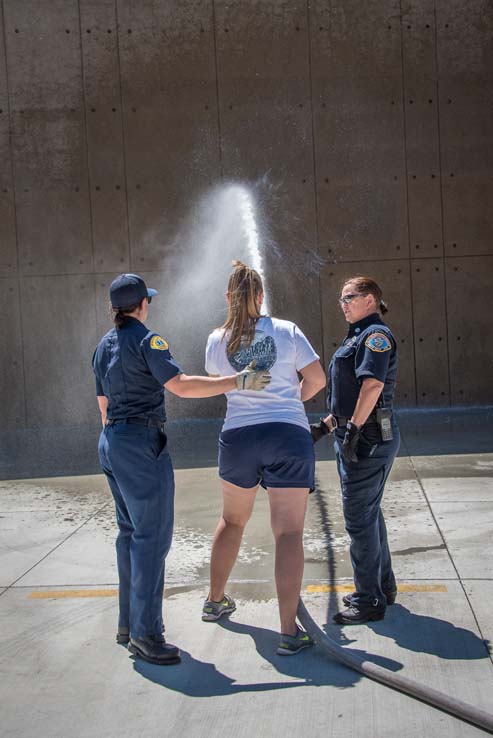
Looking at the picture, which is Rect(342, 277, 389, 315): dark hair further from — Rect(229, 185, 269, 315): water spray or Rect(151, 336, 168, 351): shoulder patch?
Rect(229, 185, 269, 315): water spray

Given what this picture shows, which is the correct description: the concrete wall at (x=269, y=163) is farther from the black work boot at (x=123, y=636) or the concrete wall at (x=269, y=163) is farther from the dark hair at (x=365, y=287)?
the black work boot at (x=123, y=636)

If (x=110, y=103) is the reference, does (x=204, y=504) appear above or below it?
below

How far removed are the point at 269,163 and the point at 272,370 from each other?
7.83m

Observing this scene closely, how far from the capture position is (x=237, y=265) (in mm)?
3826

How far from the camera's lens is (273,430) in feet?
12.0

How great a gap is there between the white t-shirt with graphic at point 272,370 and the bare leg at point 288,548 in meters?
0.32

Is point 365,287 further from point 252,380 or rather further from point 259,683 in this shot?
point 259,683

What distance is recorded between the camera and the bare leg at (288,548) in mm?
3588

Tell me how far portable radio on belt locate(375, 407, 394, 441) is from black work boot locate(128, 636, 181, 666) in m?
1.32

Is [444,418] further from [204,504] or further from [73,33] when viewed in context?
[73,33]

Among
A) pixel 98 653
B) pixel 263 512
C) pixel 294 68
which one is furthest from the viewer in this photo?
pixel 294 68

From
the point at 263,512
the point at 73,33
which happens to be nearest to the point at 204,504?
the point at 263,512

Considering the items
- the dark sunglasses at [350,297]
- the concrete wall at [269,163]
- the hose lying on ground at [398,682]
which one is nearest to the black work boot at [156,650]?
the hose lying on ground at [398,682]

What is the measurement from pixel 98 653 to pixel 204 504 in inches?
108
